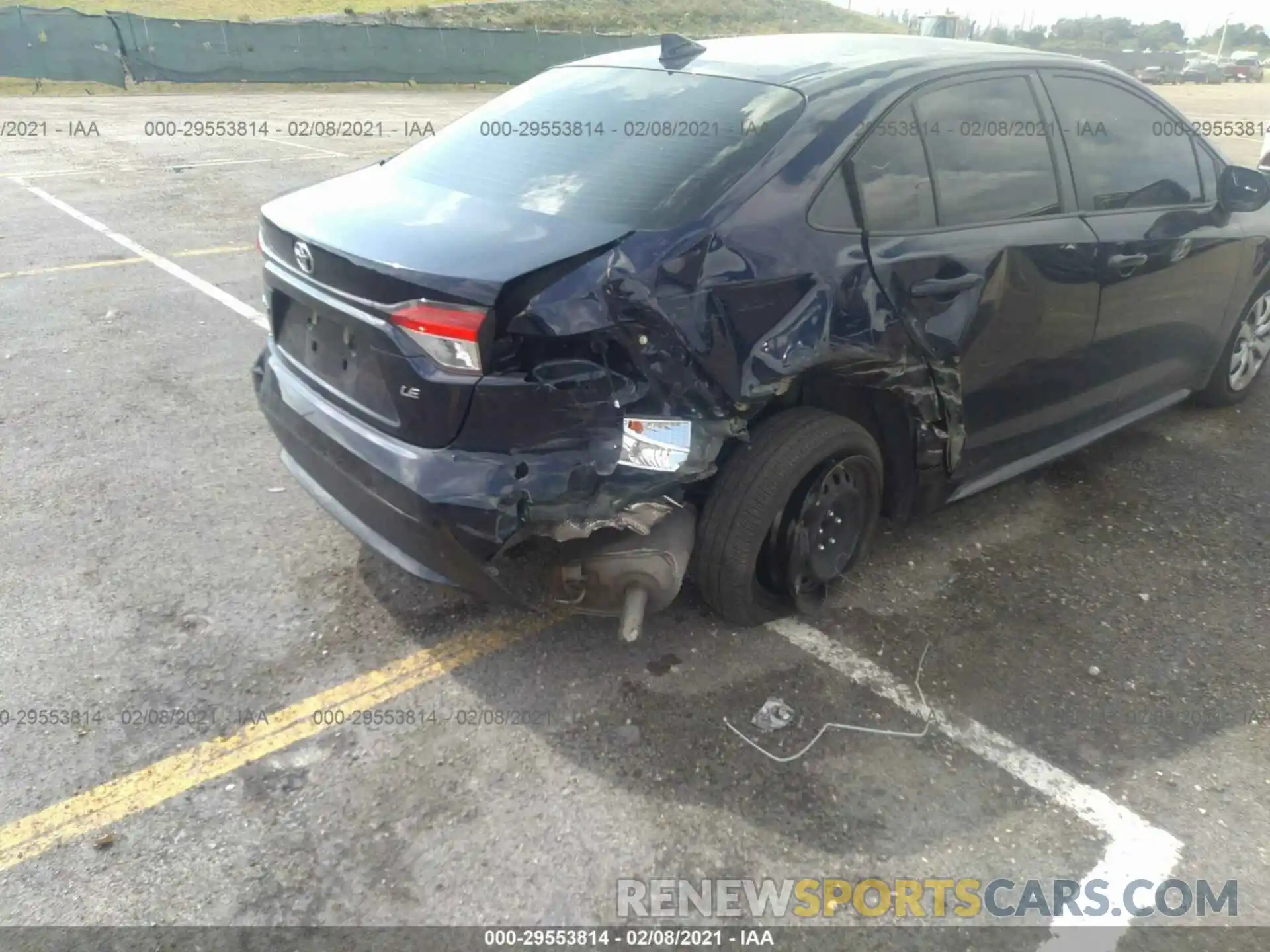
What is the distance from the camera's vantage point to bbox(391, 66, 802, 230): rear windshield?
8.79ft

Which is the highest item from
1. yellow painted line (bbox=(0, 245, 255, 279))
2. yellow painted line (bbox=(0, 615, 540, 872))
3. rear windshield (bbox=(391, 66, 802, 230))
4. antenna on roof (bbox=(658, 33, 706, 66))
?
antenna on roof (bbox=(658, 33, 706, 66))

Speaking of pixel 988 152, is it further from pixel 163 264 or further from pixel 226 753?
pixel 163 264

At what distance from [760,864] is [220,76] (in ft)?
92.3

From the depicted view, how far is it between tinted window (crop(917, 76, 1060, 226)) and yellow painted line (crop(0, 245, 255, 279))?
621 centimetres

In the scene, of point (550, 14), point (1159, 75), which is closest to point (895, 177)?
point (550, 14)

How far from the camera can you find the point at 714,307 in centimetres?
254

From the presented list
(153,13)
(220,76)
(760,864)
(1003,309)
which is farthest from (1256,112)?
(153,13)

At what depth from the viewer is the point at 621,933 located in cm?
213

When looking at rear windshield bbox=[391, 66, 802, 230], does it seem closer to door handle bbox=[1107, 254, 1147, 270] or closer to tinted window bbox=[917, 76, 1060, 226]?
tinted window bbox=[917, 76, 1060, 226]

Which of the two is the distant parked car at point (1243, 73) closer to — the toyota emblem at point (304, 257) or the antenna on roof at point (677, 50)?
the antenna on roof at point (677, 50)

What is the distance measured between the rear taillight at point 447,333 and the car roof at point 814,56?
4.57 ft

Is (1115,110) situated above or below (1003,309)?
above

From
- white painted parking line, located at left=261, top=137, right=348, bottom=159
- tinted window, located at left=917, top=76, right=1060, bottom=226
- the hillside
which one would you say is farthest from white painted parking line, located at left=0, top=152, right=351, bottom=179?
the hillside

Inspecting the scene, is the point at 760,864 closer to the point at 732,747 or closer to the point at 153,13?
the point at 732,747
